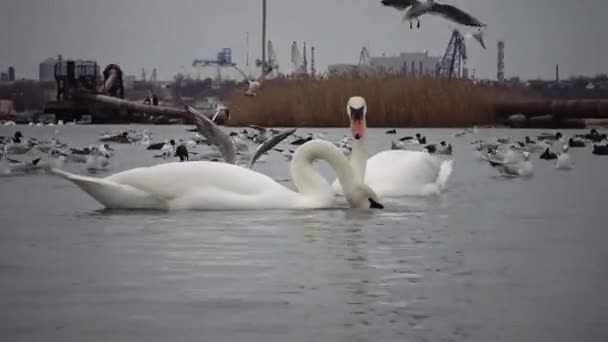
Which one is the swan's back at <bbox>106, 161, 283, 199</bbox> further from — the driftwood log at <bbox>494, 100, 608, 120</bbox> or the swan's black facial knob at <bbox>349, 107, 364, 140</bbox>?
the driftwood log at <bbox>494, 100, 608, 120</bbox>

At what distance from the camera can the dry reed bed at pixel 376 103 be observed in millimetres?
20141

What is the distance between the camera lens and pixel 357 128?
29.6ft

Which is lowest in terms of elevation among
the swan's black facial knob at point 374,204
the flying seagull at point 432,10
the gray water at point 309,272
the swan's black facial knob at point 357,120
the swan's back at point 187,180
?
the gray water at point 309,272

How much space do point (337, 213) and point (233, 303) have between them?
3.18 meters

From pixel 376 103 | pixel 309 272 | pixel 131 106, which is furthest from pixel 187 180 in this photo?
pixel 131 106

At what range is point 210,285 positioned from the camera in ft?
16.5

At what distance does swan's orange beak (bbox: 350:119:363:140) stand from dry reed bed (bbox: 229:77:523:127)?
1089cm

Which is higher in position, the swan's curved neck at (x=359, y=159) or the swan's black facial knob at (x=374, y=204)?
the swan's curved neck at (x=359, y=159)

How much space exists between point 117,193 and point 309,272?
8.33 feet

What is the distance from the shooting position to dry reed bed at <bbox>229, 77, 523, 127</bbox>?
20.1 metres

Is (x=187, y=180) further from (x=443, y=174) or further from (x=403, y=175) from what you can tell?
(x=443, y=174)

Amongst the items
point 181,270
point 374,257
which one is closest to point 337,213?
point 374,257

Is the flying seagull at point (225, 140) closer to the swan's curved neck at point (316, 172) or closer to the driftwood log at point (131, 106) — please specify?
the swan's curved neck at point (316, 172)


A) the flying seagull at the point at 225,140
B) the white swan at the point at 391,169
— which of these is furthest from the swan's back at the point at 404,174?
the flying seagull at the point at 225,140
